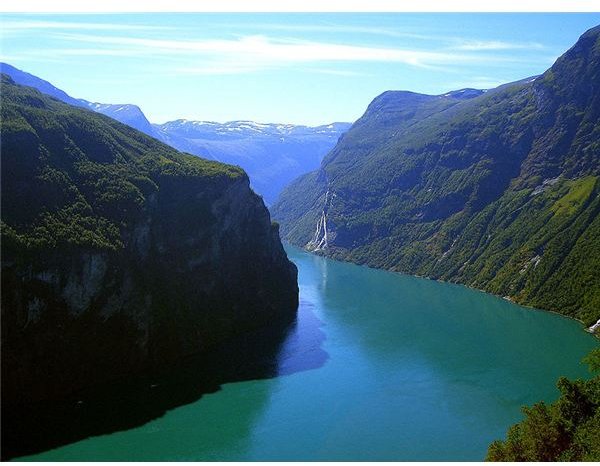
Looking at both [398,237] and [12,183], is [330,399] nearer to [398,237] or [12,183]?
[12,183]

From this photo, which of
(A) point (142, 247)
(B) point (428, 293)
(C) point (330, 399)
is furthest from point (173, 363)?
(B) point (428, 293)

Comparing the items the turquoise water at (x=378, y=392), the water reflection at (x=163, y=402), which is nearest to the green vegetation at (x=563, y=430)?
the turquoise water at (x=378, y=392)

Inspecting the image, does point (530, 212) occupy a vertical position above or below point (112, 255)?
below

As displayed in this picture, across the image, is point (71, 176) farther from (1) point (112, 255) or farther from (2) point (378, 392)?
(2) point (378, 392)

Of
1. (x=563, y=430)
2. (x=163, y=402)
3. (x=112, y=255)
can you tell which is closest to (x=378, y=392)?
(x=163, y=402)

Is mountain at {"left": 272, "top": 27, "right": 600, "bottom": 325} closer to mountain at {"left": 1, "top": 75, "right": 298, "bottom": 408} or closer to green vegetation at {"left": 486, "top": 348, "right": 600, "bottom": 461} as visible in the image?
mountain at {"left": 1, "top": 75, "right": 298, "bottom": 408}

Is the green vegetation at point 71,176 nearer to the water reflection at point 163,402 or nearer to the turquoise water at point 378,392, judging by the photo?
the water reflection at point 163,402

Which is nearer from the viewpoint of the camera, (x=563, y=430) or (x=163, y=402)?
(x=563, y=430)

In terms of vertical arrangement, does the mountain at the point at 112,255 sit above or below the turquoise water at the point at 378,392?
above
